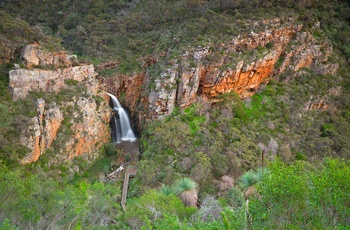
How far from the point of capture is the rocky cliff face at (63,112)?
26.2 metres

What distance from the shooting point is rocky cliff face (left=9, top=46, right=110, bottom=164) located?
85.9 feet

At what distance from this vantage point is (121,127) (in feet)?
124

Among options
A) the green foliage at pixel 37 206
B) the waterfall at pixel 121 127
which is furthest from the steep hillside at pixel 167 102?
the waterfall at pixel 121 127

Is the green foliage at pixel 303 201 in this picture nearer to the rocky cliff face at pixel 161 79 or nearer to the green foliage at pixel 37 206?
the green foliage at pixel 37 206

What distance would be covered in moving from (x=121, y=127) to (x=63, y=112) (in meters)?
9.93

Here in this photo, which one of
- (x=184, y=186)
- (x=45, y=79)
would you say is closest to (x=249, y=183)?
(x=184, y=186)

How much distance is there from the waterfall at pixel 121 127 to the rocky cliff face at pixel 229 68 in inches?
63.9

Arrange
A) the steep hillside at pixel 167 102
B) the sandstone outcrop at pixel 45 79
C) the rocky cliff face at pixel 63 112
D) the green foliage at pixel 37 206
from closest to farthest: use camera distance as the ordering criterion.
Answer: the green foliage at pixel 37 206
the steep hillside at pixel 167 102
the rocky cliff face at pixel 63 112
the sandstone outcrop at pixel 45 79

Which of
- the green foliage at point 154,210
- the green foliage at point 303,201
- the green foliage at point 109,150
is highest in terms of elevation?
the green foliage at point 303,201

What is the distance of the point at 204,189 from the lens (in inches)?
969

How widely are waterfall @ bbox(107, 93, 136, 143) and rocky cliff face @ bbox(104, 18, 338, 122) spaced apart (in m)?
1.62

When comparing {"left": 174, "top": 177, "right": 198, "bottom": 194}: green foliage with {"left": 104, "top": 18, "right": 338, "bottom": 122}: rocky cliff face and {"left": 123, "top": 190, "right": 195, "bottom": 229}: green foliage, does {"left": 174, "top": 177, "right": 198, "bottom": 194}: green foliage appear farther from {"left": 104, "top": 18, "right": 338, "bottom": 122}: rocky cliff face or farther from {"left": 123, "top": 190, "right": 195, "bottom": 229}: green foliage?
{"left": 104, "top": 18, "right": 338, "bottom": 122}: rocky cliff face

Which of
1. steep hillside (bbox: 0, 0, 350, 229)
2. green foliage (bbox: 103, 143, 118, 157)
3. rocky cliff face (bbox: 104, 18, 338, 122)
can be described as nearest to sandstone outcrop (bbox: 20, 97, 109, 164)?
steep hillside (bbox: 0, 0, 350, 229)

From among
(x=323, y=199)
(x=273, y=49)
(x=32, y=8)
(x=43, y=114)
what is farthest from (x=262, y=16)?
(x=32, y=8)
